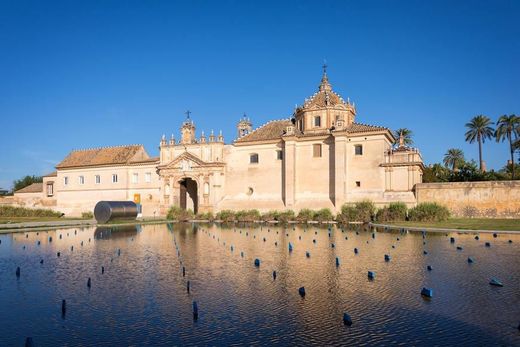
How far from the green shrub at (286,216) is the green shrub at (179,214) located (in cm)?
1020

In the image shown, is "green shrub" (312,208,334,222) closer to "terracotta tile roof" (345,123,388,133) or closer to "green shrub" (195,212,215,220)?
"terracotta tile roof" (345,123,388,133)

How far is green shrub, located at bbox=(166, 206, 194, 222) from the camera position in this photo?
145 ft

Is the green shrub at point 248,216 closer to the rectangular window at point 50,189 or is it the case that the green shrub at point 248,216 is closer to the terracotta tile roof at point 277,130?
the terracotta tile roof at point 277,130

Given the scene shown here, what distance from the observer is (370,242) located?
22.4 metres

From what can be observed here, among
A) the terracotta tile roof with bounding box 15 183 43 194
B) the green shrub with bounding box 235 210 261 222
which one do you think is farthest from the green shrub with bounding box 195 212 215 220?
the terracotta tile roof with bounding box 15 183 43 194

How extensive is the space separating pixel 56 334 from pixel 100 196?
154ft

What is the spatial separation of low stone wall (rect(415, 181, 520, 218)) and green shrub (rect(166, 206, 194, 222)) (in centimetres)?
2256

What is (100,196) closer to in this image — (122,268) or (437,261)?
(122,268)

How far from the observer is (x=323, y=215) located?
38.1 m

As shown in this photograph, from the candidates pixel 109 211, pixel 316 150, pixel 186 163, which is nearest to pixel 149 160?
pixel 186 163

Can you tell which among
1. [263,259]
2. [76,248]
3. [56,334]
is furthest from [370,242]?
[56,334]

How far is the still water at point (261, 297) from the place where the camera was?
8.41 m

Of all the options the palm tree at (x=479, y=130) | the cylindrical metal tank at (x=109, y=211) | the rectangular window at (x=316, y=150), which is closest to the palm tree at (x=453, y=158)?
the palm tree at (x=479, y=130)

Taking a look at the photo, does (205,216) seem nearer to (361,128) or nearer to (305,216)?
(305,216)
